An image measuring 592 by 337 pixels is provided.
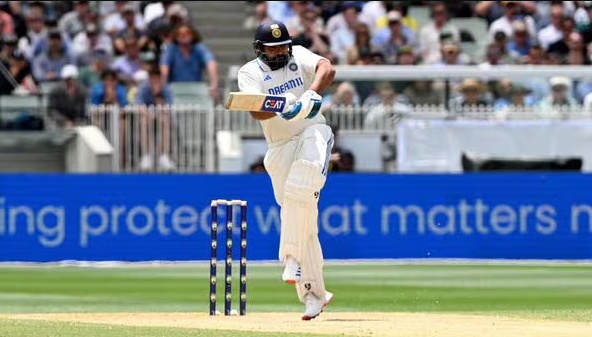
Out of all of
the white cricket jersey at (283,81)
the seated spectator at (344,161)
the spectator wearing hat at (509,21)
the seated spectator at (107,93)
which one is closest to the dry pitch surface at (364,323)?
the white cricket jersey at (283,81)

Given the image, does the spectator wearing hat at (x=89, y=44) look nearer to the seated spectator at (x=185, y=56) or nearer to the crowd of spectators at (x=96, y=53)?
the crowd of spectators at (x=96, y=53)

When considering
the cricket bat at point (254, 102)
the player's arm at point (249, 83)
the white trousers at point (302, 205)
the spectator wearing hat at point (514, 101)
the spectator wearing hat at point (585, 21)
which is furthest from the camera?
the spectator wearing hat at point (585, 21)

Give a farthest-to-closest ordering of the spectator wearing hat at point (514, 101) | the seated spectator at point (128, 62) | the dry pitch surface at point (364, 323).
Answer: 1. the seated spectator at point (128, 62)
2. the spectator wearing hat at point (514, 101)
3. the dry pitch surface at point (364, 323)

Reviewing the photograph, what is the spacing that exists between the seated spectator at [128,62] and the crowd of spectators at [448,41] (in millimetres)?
1866

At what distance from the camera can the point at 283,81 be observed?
1002 cm

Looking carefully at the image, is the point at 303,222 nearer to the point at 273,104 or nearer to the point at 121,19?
the point at 273,104

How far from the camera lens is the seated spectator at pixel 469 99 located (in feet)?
65.8

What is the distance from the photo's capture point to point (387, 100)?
789 inches

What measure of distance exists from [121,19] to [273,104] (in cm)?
1326

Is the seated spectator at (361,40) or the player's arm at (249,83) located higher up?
the player's arm at (249,83)

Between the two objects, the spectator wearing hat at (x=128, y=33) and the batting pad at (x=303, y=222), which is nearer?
the batting pad at (x=303, y=222)

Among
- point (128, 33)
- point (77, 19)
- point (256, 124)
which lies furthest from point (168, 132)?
point (77, 19)

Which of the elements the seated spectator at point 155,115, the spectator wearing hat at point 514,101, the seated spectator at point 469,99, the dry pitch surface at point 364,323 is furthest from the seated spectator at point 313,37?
the dry pitch surface at point 364,323

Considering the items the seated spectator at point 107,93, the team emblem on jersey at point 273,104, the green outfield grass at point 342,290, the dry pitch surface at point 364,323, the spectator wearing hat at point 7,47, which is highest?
the team emblem on jersey at point 273,104
